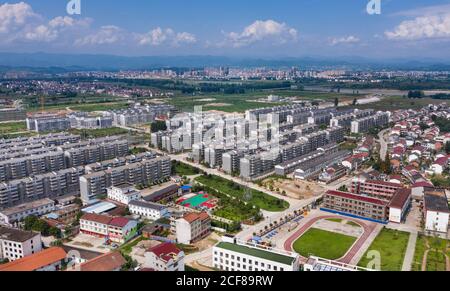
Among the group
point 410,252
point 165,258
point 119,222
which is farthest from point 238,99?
point 165,258

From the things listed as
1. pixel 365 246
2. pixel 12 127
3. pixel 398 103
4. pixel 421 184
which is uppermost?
pixel 398 103

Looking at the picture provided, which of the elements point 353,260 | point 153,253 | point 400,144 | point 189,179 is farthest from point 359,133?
point 153,253

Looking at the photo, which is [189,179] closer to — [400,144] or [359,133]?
[400,144]

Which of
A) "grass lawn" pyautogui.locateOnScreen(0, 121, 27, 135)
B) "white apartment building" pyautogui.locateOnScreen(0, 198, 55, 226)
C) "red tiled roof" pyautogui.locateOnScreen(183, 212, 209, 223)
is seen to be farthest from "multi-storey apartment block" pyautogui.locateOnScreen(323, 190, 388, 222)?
"grass lawn" pyautogui.locateOnScreen(0, 121, 27, 135)

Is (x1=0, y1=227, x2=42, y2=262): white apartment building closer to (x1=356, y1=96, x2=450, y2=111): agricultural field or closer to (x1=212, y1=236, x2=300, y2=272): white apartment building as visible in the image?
(x1=212, y1=236, x2=300, y2=272): white apartment building

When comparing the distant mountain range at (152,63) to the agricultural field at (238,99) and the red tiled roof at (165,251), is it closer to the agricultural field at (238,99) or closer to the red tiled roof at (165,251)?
the agricultural field at (238,99)

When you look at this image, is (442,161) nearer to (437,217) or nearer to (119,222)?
(437,217)
